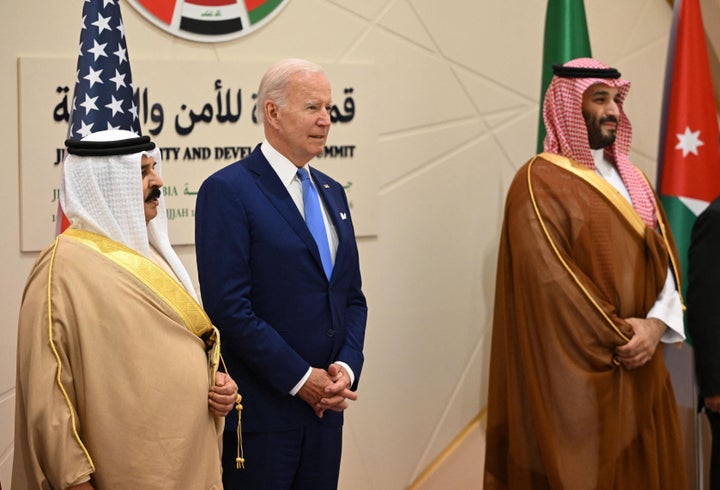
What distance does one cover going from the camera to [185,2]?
3.83 m

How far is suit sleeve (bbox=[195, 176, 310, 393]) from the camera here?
9.04 feet

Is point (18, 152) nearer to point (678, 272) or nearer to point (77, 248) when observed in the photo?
point (77, 248)

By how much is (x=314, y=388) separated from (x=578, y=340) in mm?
1109

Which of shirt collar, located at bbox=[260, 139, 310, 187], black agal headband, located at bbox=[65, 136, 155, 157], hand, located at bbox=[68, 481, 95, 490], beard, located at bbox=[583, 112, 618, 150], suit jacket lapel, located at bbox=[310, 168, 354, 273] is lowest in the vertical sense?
hand, located at bbox=[68, 481, 95, 490]

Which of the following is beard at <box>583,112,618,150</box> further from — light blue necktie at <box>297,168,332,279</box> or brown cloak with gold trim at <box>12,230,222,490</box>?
brown cloak with gold trim at <box>12,230,222,490</box>

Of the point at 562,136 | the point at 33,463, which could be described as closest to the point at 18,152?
the point at 33,463

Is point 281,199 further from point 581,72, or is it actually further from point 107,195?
point 581,72

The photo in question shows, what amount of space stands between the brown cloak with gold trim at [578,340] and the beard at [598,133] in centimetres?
14

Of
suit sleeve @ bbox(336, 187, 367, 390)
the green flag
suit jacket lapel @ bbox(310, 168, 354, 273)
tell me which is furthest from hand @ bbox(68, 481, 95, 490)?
the green flag

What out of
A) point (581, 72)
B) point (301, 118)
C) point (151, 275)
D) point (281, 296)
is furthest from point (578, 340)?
point (151, 275)

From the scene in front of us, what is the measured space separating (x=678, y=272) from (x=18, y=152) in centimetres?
249

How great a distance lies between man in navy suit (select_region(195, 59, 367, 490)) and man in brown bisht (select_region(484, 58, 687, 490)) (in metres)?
0.82

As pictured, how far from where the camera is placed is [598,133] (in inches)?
145

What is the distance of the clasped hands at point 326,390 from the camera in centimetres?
280
